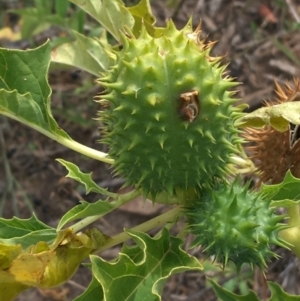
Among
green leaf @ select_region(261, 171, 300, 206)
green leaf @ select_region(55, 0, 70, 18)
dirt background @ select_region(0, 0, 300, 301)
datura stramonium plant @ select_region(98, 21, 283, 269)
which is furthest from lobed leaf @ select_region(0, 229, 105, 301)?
dirt background @ select_region(0, 0, 300, 301)

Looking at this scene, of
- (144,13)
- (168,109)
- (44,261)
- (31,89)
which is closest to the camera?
(168,109)

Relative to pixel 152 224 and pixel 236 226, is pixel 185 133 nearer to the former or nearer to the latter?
pixel 236 226

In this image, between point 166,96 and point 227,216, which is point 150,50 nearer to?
point 166,96

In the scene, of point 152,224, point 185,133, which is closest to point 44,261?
point 152,224

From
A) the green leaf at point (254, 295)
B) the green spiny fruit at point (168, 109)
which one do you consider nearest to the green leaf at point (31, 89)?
the green spiny fruit at point (168, 109)

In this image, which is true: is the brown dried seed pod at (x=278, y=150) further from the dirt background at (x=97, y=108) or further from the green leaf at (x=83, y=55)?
the dirt background at (x=97, y=108)

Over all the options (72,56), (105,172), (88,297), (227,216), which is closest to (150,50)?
(227,216)
